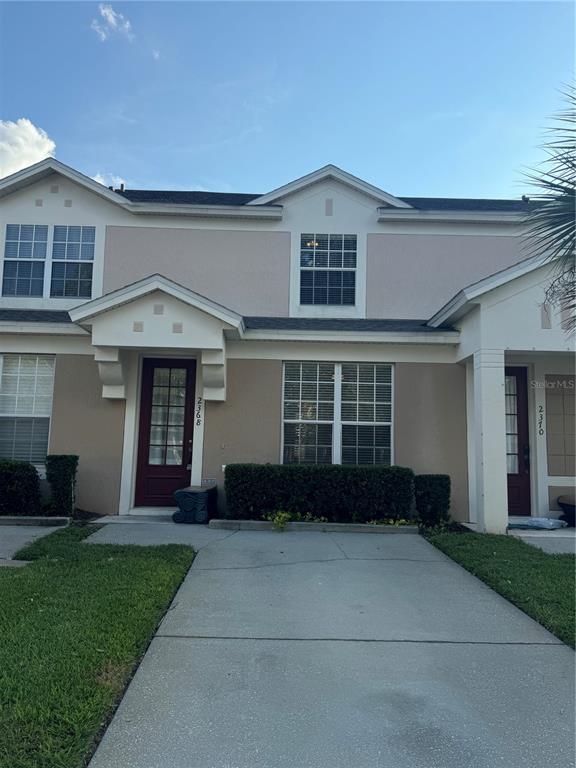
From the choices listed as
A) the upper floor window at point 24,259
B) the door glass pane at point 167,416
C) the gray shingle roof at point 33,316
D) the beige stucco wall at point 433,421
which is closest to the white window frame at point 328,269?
the beige stucco wall at point 433,421

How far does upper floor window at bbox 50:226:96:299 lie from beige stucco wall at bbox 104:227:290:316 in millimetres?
367

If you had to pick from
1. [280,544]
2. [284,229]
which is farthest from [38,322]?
[280,544]

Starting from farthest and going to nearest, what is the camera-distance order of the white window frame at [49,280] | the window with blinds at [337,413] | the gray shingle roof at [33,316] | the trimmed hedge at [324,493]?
the white window frame at [49,280]
the window with blinds at [337,413]
the gray shingle roof at [33,316]
the trimmed hedge at [324,493]

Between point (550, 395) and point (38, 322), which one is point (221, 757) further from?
point (550, 395)

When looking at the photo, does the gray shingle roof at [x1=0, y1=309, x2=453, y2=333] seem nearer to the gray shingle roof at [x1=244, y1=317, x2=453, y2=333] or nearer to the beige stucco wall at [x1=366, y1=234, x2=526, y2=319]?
the gray shingle roof at [x1=244, y1=317, x2=453, y2=333]

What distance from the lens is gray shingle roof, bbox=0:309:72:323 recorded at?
9.27m

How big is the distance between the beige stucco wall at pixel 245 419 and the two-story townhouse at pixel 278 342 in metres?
0.03

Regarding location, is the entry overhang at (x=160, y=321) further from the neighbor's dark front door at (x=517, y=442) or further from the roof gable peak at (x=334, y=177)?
the neighbor's dark front door at (x=517, y=442)

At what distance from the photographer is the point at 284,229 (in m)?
10.7

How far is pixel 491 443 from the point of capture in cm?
820

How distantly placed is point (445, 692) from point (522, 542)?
4760 mm

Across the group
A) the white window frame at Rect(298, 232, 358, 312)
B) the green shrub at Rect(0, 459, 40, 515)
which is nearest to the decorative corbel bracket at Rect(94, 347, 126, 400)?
the green shrub at Rect(0, 459, 40, 515)

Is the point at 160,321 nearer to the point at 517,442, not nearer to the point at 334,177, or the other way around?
the point at 334,177

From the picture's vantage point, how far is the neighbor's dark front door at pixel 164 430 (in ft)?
31.4
